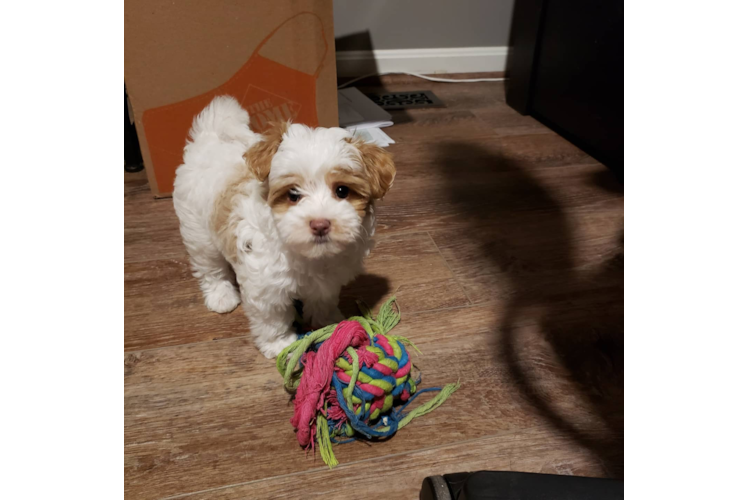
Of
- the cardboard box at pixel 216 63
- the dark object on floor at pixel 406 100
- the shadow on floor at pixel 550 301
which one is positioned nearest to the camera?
the shadow on floor at pixel 550 301

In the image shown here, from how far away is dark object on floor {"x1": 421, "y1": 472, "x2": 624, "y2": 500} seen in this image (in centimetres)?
69

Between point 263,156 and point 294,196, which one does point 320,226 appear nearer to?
point 294,196

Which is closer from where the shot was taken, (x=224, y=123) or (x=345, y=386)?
(x=345, y=386)

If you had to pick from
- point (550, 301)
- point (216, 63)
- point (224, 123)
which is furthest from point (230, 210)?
point (550, 301)

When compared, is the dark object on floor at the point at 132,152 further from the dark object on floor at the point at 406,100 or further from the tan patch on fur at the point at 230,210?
the dark object on floor at the point at 406,100

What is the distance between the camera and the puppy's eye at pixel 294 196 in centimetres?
109

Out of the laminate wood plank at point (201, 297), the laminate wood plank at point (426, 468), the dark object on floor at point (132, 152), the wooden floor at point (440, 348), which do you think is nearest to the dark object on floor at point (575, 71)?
the wooden floor at point (440, 348)

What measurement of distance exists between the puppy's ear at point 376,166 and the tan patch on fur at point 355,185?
0.05 feet

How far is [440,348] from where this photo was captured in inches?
56.7

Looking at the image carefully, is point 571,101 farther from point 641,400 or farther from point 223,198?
point 641,400

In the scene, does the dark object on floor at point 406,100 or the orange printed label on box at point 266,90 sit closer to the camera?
the orange printed label on box at point 266,90

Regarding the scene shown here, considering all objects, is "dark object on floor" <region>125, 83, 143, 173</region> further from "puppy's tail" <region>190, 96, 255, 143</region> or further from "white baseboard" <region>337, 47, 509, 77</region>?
"white baseboard" <region>337, 47, 509, 77</region>

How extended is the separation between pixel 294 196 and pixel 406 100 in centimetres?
200

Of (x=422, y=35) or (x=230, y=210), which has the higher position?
(x=422, y=35)
